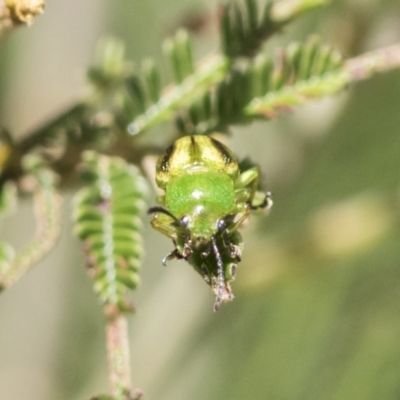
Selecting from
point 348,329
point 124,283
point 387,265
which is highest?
point 387,265

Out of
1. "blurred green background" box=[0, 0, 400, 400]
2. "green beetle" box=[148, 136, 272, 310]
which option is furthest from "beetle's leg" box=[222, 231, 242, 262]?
"blurred green background" box=[0, 0, 400, 400]

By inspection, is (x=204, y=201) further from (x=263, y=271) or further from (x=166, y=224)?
(x=263, y=271)

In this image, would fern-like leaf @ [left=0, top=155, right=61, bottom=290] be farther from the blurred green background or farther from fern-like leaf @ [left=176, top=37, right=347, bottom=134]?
the blurred green background

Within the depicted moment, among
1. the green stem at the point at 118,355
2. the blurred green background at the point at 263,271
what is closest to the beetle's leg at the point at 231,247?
the green stem at the point at 118,355

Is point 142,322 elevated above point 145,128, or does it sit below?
above

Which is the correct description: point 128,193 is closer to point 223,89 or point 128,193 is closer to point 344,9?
point 223,89

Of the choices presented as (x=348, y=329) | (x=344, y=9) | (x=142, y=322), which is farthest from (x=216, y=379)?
(x=344, y=9)

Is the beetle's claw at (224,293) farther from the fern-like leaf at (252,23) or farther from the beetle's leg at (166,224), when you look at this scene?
the fern-like leaf at (252,23)
